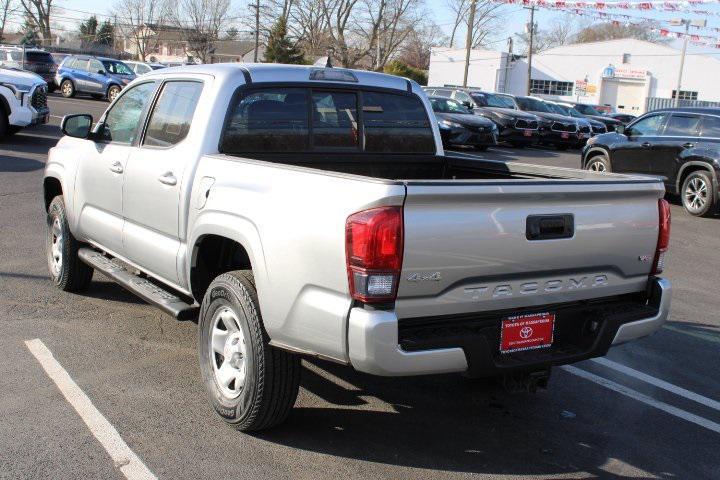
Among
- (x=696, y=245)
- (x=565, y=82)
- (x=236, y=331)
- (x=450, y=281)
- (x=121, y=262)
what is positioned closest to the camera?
(x=450, y=281)

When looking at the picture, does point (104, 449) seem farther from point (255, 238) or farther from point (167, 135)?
point (167, 135)

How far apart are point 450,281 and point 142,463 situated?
173 centimetres

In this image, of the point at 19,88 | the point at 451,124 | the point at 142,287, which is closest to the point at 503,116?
the point at 451,124

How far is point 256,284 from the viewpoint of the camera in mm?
3887

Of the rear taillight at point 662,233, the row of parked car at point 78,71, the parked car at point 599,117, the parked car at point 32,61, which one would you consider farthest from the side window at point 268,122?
the parked car at point 32,61

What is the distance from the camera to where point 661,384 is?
17.3 ft

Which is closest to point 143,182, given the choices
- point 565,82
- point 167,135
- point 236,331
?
point 167,135

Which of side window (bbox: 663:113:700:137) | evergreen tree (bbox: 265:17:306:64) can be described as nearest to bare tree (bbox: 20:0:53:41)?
evergreen tree (bbox: 265:17:306:64)

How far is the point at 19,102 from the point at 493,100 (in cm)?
1623

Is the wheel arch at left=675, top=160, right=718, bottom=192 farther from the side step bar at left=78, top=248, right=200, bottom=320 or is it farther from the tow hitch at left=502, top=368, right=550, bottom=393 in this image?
the side step bar at left=78, top=248, right=200, bottom=320

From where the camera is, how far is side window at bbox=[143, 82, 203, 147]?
492cm

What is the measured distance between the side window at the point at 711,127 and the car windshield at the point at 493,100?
13593mm

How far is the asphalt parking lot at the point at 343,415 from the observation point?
3.89m

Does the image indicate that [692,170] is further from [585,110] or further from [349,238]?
[585,110]
